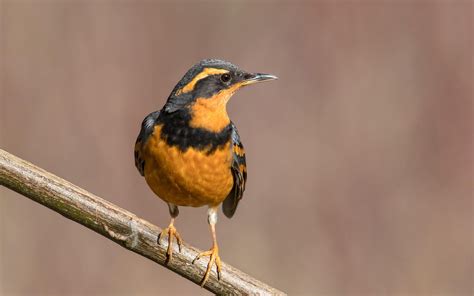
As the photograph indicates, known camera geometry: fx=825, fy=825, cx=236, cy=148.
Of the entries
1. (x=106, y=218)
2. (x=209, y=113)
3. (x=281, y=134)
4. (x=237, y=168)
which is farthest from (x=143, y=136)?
(x=281, y=134)

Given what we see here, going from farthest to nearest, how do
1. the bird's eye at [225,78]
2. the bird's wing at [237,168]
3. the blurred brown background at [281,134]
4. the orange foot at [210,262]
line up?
1. the blurred brown background at [281,134]
2. the bird's wing at [237,168]
3. the bird's eye at [225,78]
4. the orange foot at [210,262]

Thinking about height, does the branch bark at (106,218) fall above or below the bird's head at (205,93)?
below

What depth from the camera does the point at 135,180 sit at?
1245cm

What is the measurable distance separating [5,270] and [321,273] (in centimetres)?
456

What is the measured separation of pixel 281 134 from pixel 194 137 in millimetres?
6357

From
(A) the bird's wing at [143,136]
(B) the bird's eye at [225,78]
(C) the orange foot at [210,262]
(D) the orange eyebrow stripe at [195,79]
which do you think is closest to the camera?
(C) the orange foot at [210,262]

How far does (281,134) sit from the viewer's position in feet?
41.8

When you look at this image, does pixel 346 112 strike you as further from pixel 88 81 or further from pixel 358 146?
pixel 88 81

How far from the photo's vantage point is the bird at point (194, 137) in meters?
6.44

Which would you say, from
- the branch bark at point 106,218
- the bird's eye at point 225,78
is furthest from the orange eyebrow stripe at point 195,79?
the branch bark at point 106,218

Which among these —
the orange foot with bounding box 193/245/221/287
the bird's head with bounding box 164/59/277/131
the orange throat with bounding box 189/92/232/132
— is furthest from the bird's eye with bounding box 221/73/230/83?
the orange foot with bounding box 193/245/221/287

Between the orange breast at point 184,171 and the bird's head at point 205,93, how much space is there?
0.24 meters

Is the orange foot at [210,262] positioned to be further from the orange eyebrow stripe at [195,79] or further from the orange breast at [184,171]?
the orange eyebrow stripe at [195,79]

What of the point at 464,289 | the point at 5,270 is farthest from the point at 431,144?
the point at 5,270
